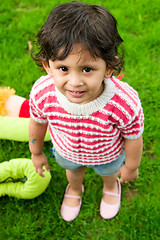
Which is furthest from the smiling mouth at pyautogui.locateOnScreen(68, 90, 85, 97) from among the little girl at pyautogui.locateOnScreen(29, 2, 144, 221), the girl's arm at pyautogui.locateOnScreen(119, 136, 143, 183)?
the girl's arm at pyautogui.locateOnScreen(119, 136, 143, 183)

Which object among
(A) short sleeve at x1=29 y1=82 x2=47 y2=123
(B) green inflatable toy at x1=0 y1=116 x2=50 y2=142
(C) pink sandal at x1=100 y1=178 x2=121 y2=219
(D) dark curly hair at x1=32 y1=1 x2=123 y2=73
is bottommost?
(C) pink sandal at x1=100 y1=178 x2=121 y2=219

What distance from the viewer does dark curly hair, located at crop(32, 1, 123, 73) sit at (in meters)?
0.93

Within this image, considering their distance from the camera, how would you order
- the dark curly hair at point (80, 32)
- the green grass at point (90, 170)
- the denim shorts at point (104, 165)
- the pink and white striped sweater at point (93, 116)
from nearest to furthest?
the dark curly hair at point (80, 32) → the pink and white striped sweater at point (93, 116) → the denim shorts at point (104, 165) → the green grass at point (90, 170)

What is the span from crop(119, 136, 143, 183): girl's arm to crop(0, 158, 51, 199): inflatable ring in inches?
21.5

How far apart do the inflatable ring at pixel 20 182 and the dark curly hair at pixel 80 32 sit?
0.97 metres

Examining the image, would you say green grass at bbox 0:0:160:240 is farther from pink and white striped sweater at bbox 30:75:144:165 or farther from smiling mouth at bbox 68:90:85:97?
smiling mouth at bbox 68:90:85:97

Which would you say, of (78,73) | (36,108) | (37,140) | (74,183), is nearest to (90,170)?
(74,183)

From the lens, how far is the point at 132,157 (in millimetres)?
1359

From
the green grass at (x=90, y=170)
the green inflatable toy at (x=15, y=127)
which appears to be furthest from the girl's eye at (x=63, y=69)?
the green inflatable toy at (x=15, y=127)

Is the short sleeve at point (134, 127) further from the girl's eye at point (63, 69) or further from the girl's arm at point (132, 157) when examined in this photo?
the girl's eye at point (63, 69)

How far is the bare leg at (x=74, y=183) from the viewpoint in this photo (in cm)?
171

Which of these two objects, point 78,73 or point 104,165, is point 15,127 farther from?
point 78,73

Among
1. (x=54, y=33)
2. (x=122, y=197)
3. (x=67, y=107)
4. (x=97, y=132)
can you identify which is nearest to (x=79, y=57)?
(x=54, y=33)

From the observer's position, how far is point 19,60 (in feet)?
8.61
